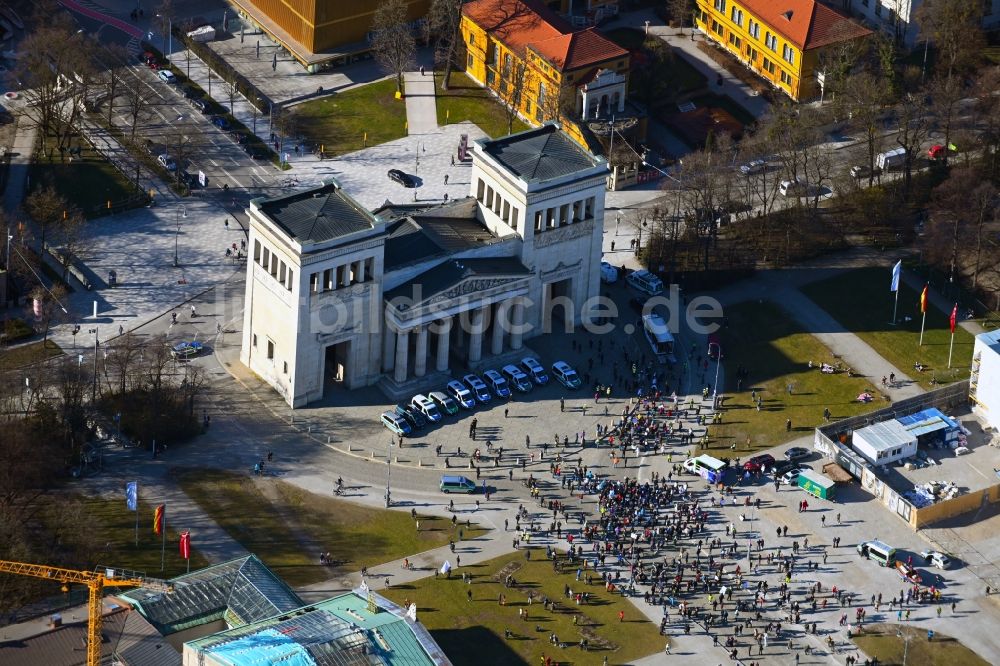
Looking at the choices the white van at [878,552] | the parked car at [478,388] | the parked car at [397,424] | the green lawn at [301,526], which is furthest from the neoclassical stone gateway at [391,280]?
the white van at [878,552]

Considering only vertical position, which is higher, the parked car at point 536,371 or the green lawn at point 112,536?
the parked car at point 536,371

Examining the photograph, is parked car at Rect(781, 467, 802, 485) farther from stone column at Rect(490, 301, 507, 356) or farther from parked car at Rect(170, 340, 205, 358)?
parked car at Rect(170, 340, 205, 358)

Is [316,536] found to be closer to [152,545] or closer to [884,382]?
[152,545]

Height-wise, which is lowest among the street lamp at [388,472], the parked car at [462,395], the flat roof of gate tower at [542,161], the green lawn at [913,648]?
the green lawn at [913,648]

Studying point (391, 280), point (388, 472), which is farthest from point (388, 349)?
point (388, 472)

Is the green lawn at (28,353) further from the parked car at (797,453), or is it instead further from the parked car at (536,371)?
the parked car at (797,453)

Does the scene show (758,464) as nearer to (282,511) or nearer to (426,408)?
(426,408)
